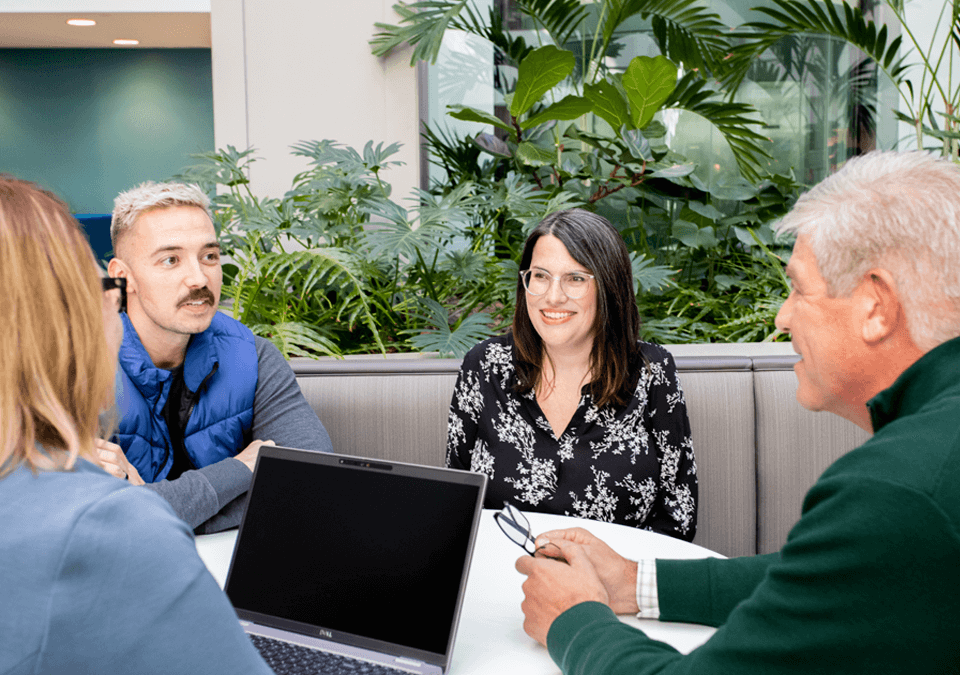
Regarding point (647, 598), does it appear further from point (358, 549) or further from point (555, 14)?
point (555, 14)

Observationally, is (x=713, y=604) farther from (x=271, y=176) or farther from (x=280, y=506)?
(x=271, y=176)

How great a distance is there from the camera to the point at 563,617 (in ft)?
3.07

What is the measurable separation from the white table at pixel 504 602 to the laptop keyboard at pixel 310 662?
11 centimetres

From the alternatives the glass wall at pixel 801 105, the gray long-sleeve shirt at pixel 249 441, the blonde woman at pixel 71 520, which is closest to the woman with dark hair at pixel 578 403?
the gray long-sleeve shirt at pixel 249 441

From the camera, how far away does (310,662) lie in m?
0.95

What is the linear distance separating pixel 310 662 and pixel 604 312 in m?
1.14

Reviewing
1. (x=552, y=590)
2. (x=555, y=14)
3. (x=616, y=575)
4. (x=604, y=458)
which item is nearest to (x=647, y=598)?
(x=616, y=575)

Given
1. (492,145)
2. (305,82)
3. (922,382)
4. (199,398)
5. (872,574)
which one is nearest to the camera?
(872,574)

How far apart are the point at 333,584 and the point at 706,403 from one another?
4.49 ft

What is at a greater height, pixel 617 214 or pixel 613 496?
pixel 617 214

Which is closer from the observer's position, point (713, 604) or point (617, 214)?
point (713, 604)

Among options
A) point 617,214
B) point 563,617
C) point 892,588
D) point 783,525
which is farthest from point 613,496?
point 617,214

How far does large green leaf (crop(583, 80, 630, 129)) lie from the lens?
129 inches

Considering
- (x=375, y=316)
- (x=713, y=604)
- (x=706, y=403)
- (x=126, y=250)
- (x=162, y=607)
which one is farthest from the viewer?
(x=375, y=316)
